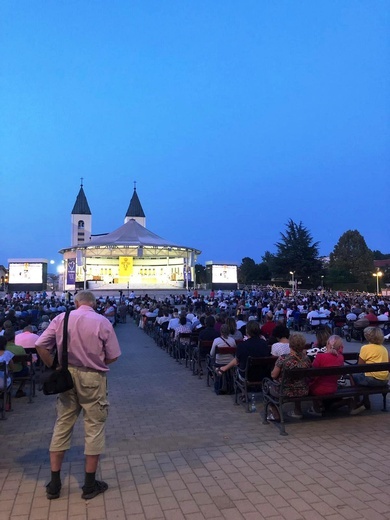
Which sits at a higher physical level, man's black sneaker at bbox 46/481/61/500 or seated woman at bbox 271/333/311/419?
seated woman at bbox 271/333/311/419

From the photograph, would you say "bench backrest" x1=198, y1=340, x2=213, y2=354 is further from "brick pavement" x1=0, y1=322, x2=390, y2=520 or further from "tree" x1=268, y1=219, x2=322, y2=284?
"tree" x1=268, y1=219, x2=322, y2=284

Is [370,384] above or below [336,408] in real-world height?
above

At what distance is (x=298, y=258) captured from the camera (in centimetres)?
5962

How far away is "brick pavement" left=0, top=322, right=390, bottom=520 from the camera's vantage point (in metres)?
3.06

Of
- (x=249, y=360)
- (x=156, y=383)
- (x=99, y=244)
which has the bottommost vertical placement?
(x=156, y=383)

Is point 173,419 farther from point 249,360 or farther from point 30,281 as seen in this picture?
point 30,281

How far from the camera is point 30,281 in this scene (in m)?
45.1

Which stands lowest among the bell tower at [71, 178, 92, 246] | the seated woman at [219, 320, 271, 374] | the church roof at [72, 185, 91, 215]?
the seated woman at [219, 320, 271, 374]

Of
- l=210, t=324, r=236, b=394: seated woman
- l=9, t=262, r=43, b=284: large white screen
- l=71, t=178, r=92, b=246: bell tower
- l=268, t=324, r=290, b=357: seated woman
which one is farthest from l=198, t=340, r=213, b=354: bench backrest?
l=71, t=178, r=92, b=246: bell tower

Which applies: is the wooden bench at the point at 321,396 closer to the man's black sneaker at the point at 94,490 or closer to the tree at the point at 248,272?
the man's black sneaker at the point at 94,490

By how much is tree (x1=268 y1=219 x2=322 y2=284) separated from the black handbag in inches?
2293

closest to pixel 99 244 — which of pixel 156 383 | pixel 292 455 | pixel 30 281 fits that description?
pixel 30 281

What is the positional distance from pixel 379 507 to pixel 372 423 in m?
2.20

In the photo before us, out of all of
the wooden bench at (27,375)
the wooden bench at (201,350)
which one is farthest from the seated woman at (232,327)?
the wooden bench at (27,375)
